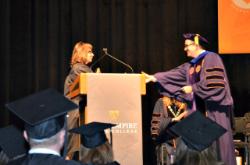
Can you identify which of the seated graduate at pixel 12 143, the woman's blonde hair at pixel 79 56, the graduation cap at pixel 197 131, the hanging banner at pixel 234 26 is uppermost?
the hanging banner at pixel 234 26

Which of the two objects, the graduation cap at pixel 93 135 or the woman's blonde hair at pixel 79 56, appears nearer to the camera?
the graduation cap at pixel 93 135

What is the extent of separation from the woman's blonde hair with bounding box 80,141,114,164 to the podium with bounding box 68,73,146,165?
7.61 ft

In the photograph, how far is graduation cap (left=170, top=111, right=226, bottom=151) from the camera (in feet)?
11.5

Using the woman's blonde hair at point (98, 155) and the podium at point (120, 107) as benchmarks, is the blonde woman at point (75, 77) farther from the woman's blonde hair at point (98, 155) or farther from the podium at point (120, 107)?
the woman's blonde hair at point (98, 155)

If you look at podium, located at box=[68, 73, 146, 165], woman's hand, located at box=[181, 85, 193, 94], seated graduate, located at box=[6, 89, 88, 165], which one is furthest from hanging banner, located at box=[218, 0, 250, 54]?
seated graduate, located at box=[6, 89, 88, 165]

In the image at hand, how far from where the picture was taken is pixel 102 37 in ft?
29.7

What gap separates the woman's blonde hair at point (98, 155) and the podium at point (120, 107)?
232cm

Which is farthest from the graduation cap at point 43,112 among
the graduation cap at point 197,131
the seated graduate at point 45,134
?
the graduation cap at point 197,131

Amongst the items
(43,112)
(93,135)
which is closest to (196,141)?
(93,135)

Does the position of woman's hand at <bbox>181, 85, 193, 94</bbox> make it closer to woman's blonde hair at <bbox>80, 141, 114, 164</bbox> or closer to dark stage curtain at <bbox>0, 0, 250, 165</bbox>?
dark stage curtain at <bbox>0, 0, 250, 165</bbox>

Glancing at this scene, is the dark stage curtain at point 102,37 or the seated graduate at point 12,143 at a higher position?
the dark stage curtain at point 102,37

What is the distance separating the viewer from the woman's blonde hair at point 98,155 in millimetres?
3760

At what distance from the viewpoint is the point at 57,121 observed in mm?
2650

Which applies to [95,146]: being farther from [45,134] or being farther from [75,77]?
[75,77]
